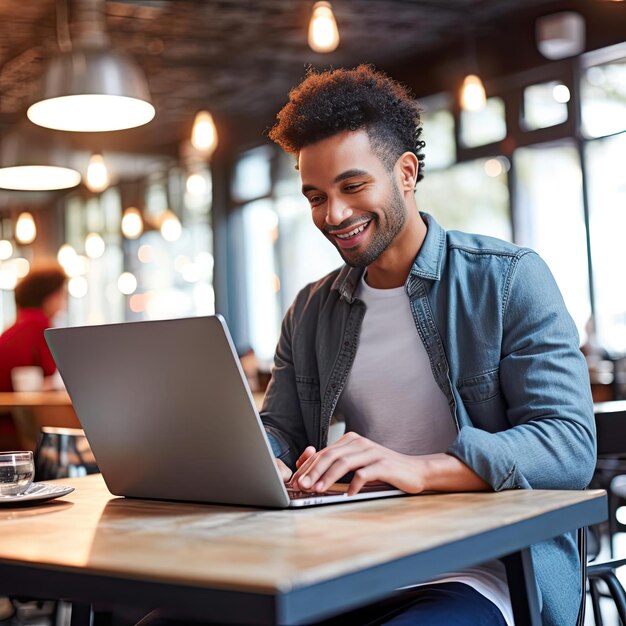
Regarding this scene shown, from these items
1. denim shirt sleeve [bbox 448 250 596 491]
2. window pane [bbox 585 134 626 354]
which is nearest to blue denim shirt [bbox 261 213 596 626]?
denim shirt sleeve [bbox 448 250 596 491]

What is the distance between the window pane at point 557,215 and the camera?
7371 mm

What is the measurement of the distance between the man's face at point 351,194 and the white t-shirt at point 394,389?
127mm

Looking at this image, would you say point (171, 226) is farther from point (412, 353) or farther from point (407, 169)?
point (412, 353)

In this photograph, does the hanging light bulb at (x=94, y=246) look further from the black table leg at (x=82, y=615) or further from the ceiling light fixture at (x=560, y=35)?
the black table leg at (x=82, y=615)

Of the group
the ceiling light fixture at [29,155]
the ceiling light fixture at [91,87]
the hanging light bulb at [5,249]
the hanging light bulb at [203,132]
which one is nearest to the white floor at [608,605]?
the ceiling light fixture at [91,87]

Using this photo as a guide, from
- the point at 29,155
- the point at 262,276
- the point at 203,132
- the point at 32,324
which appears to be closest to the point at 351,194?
the point at 29,155

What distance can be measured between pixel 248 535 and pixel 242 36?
711 cm

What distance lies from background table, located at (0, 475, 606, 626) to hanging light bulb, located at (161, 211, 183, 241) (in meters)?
10.5

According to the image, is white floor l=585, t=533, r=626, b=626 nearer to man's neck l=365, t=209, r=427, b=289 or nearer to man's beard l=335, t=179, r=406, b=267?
man's neck l=365, t=209, r=427, b=289

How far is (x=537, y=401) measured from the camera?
1550mm

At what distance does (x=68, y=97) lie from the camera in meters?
Result: 3.57

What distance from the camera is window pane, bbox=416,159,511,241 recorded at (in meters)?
7.90

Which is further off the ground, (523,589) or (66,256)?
(66,256)

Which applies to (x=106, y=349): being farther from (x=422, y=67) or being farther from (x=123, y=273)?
(x=123, y=273)
